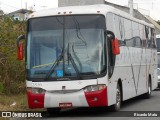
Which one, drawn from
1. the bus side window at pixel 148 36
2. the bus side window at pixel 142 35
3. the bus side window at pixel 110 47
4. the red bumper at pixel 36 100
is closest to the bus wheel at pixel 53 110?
the red bumper at pixel 36 100

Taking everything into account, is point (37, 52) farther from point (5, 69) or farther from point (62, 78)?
point (5, 69)

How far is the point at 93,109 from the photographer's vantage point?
17.6m

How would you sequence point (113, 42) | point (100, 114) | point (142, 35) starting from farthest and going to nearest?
point (142, 35), point (100, 114), point (113, 42)

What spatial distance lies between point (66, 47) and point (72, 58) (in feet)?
1.38

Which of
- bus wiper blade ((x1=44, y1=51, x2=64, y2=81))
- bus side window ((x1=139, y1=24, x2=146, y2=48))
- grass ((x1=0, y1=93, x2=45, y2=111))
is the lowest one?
grass ((x1=0, y1=93, x2=45, y2=111))

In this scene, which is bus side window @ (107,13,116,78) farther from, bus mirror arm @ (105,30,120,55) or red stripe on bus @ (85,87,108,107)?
red stripe on bus @ (85,87,108,107)

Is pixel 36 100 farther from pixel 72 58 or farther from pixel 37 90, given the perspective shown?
pixel 72 58

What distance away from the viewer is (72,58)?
14867 mm

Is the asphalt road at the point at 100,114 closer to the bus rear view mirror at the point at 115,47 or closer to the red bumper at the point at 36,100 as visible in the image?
the red bumper at the point at 36,100

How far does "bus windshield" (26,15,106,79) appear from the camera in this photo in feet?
48.5

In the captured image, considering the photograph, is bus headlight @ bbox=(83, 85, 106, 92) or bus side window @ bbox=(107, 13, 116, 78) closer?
bus headlight @ bbox=(83, 85, 106, 92)

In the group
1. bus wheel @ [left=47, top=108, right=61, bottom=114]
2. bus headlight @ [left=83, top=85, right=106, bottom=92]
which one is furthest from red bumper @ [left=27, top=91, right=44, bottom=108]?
bus headlight @ [left=83, top=85, right=106, bottom=92]

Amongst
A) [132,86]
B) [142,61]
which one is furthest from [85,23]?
[142,61]

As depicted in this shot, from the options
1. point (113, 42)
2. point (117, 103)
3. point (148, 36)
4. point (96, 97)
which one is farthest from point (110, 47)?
point (148, 36)
